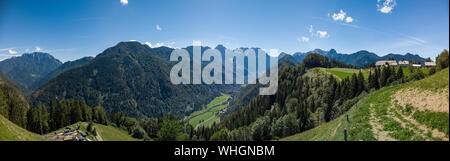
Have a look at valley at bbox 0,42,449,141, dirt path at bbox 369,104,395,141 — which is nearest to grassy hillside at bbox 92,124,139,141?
valley at bbox 0,42,449,141

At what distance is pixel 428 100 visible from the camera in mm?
12734

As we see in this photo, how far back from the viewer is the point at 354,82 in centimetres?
5694

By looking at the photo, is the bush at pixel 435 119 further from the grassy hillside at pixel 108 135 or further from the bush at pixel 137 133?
the bush at pixel 137 133

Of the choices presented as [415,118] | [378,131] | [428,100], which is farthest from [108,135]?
[428,100]

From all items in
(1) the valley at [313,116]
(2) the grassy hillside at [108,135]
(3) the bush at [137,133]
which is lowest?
(3) the bush at [137,133]

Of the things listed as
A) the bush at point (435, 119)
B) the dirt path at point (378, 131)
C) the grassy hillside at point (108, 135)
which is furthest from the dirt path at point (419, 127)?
the grassy hillside at point (108, 135)

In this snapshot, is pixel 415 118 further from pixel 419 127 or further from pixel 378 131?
pixel 378 131

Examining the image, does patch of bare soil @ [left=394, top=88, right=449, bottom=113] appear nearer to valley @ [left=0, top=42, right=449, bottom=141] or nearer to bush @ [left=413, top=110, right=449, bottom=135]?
valley @ [left=0, top=42, right=449, bottom=141]

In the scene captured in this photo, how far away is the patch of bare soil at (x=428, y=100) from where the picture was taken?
35.4 feet

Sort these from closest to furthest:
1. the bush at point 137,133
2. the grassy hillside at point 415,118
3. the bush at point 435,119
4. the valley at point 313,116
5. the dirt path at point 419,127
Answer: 1. the dirt path at point 419,127
2. the bush at point 435,119
3. the grassy hillside at point 415,118
4. the valley at point 313,116
5. the bush at point 137,133
